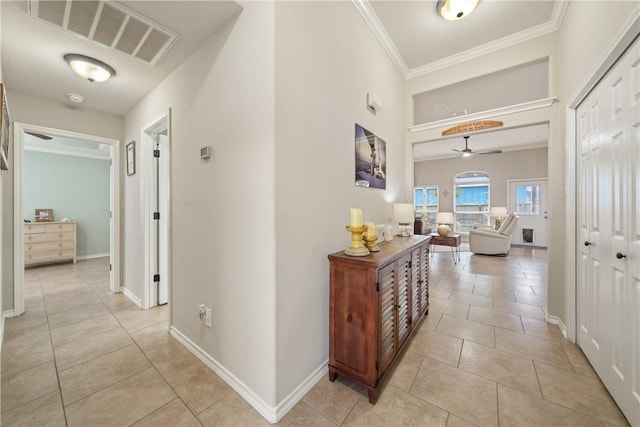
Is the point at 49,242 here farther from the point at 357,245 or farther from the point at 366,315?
the point at 366,315

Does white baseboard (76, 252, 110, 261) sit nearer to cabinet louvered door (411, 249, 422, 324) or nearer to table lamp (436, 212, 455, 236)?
cabinet louvered door (411, 249, 422, 324)

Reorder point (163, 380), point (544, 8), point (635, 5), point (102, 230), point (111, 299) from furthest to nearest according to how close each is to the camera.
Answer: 1. point (102, 230)
2. point (111, 299)
3. point (544, 8)
4. point (163, 380)
5. point (635, 5)

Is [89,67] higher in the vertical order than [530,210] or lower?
higher

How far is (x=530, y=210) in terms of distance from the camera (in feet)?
23.5

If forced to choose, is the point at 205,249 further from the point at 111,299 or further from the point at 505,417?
the point at 111,299

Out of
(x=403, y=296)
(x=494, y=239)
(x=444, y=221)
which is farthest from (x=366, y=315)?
(x=494, y=239)

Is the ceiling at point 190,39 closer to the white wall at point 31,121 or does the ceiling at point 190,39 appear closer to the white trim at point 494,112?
the white wall at point 31,121

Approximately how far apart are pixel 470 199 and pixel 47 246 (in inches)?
436

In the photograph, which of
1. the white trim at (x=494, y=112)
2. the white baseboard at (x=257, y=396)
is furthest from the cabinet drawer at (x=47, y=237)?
the white trim at (x=494, y=112)

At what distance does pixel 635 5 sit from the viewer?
1186 millimetres

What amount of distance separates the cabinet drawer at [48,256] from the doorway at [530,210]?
1133cm

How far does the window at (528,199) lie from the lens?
7031 mm

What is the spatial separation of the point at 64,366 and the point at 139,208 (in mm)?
1634

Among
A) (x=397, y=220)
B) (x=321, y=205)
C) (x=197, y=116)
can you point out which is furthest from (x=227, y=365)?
(x=397, y=220)
